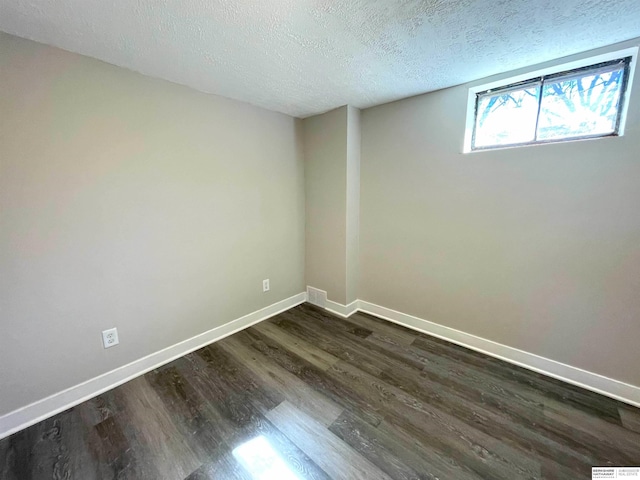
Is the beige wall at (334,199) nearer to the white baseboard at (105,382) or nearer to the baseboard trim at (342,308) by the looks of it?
the baseboard trim at (342,308)

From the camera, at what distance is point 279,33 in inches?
53.5

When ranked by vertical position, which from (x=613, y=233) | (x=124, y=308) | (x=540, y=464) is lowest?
(x=540, y=464)

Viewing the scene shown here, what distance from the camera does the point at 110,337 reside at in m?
1.76

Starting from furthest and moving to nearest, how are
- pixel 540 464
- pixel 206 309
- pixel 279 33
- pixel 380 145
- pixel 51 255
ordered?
pixel 380 145, pixel 206 309, pixel 51 255, pixel 279 33, pixel 540 464

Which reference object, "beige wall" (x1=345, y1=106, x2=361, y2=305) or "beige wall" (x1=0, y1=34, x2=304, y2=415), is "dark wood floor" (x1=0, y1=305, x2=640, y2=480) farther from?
"beige wall" (x1=345, y1=106, x2=361, y2=305)

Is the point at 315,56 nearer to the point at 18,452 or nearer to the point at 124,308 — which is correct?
the point at 124,308

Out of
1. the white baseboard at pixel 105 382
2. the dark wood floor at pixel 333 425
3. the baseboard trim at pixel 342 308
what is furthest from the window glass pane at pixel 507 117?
the white baseboard at pixel 105 382

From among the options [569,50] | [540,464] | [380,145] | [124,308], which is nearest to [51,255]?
[124,308]

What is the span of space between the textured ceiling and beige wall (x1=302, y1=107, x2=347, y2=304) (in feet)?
2.44

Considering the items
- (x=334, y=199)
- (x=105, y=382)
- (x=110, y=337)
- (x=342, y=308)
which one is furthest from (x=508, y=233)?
(x=105, y=382)

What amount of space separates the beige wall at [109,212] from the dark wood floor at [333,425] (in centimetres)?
38

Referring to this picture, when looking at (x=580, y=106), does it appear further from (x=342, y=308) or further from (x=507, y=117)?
(x=342, y=308)

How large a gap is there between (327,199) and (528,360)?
7.16 feet

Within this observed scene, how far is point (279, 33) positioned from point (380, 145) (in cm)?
144
